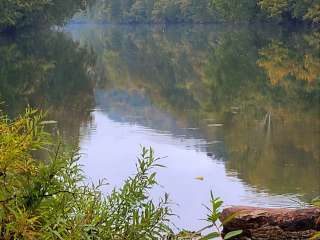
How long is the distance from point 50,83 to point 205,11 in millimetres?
62852

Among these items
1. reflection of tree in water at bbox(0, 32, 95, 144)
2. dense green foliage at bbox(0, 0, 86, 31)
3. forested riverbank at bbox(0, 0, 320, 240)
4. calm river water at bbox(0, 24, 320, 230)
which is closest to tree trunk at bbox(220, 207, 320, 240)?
forested riverbank at bbox(0, 0, 320, 240)

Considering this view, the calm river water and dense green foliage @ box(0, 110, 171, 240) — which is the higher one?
dense green foliage @ box(0, 110, 171, 240)

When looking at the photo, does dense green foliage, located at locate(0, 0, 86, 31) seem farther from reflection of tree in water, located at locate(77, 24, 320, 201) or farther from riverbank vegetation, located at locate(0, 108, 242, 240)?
riverbank vegetation, located at locate(0, 108, 242, 240)

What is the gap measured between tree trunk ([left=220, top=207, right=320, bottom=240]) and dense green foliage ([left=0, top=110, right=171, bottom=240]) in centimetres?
409

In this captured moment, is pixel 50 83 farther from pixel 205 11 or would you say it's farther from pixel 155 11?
pixel 155 11

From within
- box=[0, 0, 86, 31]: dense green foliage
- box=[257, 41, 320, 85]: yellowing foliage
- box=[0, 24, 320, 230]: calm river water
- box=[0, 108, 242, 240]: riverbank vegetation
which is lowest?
box=[0, 24, 320, 230]: calm river water

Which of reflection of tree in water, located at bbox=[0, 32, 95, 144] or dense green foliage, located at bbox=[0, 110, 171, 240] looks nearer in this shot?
dense green foliage, located at bbox=[0, 110, 171, 240]

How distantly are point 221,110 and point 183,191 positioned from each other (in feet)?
31.3

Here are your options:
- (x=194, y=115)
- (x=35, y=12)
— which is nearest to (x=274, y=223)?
(x=194, y=115)

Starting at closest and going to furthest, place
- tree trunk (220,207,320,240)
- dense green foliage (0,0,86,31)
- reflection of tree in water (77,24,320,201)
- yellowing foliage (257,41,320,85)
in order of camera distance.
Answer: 1. tree trunk (220,207,320,240)
2. reflection of tree in water (77,24,320,201)
3. yellowing foliage (257,41,320,85)
4. dense green foliage (0,0,86,31)

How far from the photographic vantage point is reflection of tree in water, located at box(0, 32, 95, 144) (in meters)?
19.6

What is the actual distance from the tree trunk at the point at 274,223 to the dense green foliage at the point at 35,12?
139 ft

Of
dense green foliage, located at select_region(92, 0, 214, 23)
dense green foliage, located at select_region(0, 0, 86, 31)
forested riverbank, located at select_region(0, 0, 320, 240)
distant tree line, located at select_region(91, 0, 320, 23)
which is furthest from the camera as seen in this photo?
dense green foliage, located at select_region(92, 0, 214, 23)

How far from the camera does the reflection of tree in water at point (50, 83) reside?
19609mm
